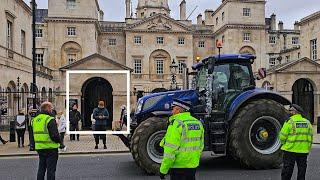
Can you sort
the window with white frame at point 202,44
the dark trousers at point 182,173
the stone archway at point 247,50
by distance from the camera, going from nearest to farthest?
the dark trousers at point 182,173 < the stone archway at point 247,50 < the window with white frame at point 202,44

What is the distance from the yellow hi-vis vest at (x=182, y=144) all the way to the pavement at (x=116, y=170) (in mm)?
4101

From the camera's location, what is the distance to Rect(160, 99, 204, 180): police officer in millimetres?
6156

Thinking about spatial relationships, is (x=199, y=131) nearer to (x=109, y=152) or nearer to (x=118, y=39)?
(x=109, y=152)

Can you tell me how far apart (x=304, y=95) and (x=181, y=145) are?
32.5 metres

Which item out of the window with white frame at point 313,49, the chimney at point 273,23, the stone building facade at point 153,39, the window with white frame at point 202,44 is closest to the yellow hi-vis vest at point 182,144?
the window with white frame at point 313,49

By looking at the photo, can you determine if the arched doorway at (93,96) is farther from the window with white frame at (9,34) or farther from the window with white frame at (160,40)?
the window with white frame at (160,40)

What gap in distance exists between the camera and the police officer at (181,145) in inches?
242

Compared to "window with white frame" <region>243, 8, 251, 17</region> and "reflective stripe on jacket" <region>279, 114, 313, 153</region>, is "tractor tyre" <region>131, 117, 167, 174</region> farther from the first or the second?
"window with white frame" <region>243, 8, 251, 17</region>

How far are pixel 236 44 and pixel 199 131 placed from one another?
184 ft

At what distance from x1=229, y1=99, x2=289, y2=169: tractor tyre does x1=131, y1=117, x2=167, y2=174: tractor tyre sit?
6.67ft

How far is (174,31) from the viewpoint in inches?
2445

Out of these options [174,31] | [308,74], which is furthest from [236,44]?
[308,74]

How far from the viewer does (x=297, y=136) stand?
28.4ft

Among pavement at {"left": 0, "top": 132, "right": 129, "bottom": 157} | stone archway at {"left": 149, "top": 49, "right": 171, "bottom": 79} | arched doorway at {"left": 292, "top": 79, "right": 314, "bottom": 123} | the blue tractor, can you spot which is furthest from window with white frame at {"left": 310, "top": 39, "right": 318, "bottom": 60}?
the blue tractor
